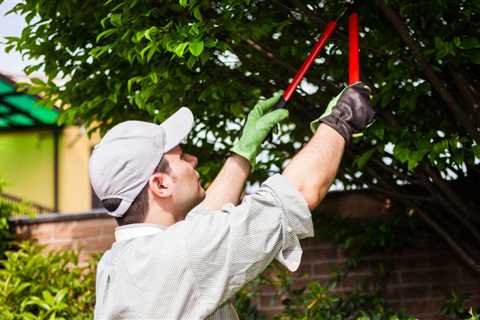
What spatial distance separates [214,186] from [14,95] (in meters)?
11.5

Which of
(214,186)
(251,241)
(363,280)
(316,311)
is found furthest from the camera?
(363,280)

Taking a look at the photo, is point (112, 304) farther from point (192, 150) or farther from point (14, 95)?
point (14, 95)

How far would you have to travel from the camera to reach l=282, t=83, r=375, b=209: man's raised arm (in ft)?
7.97

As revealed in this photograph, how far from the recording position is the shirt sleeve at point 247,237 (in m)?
2.38

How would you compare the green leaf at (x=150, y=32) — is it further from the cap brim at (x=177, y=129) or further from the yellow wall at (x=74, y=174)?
the yellow wall at (x=74, y=174)

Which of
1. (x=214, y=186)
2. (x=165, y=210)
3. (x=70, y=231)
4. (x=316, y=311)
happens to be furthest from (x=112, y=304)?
(x=70, y=231)

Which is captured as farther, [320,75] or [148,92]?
[320,75]

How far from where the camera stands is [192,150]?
17.7 ft

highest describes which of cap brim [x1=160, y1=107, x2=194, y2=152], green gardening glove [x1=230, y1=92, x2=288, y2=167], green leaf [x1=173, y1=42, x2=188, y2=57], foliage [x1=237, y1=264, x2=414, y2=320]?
green leaf [x1=173, y1=42, x2=188, y2=57]

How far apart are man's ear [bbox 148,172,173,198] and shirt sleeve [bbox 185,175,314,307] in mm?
282

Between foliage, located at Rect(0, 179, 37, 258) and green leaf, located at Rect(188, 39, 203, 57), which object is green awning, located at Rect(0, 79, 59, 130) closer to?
foliage, located at Rect(0, 179, 37, 258)

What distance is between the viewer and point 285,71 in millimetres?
4859

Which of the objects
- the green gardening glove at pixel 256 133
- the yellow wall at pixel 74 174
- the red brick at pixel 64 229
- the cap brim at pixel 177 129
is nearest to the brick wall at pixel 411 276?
the red brick at pixel 64 229

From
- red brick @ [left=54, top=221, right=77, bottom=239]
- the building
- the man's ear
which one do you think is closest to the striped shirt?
the man's ear
